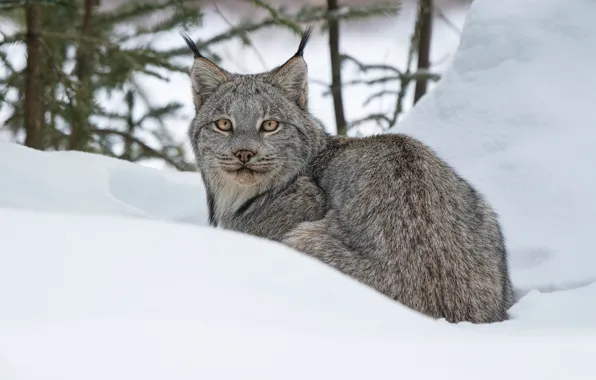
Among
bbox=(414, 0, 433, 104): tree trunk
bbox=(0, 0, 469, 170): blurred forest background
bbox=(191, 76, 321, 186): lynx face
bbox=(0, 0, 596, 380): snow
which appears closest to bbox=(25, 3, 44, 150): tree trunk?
bbox=(0, 0, 469, 170): blurred forest background

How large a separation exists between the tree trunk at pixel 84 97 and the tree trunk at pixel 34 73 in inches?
10.4

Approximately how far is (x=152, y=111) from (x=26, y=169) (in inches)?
83.8

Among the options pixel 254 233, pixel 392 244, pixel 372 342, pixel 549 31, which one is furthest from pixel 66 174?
pixel 372 342

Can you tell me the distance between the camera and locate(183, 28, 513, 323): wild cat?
4254 mm

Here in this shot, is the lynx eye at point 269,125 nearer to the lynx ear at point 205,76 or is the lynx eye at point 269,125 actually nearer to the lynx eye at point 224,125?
the lynx eye at point 224,125

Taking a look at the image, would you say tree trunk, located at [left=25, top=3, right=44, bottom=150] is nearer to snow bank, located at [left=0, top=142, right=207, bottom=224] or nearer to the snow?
snow bank, located at [left=0, top=142, right=207, bottom=224]

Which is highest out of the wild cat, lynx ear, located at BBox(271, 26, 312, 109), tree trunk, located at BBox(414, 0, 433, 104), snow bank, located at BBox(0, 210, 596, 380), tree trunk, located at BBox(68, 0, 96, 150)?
tree trunk, located at BBox(414, 0, 433, 104)

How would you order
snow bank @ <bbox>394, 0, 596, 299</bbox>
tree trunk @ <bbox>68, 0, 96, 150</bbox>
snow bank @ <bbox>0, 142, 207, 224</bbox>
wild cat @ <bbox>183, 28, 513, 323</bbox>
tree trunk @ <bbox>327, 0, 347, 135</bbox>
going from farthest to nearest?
tree trunk @ <bbox>327, 0, 347, 135</bbox>, tree trunk @ <bbox>68, 0, 96, 150</bbox>, snow bank @ <bbox>0, 142, 207, 224</bbox>, snow bank @ <bbox>394, 0, 596, 299</bbox>, wild cat @ <bbox>183, 28, 513, 323</bbox>

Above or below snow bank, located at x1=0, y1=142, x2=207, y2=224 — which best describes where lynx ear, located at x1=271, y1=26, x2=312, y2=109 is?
above

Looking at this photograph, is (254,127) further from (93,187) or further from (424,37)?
(424,37)

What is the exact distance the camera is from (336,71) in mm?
8031

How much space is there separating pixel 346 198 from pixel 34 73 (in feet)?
10.5

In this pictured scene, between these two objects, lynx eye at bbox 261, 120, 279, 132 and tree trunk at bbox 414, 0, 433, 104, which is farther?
tree trunk at bbox 414, 0, 433, 104

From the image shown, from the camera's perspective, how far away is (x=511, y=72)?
21.3ft
